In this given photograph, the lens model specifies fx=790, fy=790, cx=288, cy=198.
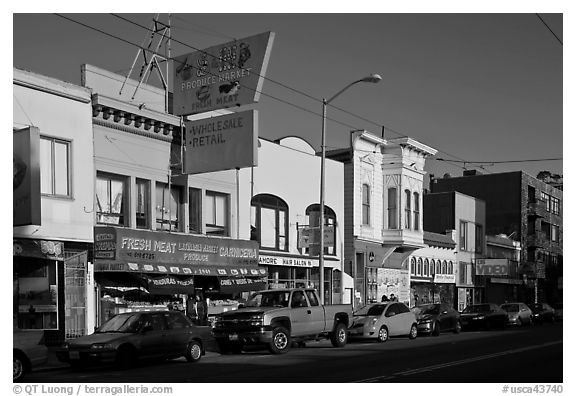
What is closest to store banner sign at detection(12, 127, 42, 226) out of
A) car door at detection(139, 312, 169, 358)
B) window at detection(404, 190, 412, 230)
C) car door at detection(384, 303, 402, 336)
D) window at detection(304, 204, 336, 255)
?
car door at detection(139, 312, 169, 358)

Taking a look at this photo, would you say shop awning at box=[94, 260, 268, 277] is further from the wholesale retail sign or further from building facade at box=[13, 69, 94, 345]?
the wholesale retail sign

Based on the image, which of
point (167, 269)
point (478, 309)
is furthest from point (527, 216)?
point (167, 269)

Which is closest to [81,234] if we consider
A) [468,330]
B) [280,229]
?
[280,229]

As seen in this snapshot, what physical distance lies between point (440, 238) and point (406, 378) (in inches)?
1363

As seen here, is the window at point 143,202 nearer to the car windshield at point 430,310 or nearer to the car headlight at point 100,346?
the car headlight at point 100,346

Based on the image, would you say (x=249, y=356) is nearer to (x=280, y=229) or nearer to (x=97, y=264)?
(x=97, y=264)

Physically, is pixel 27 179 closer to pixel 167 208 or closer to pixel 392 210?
pixel 167 208

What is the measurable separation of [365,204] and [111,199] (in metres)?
16.2

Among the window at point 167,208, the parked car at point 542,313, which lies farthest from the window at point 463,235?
the window at point 167,208

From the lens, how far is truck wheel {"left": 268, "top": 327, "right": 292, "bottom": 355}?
21.9m

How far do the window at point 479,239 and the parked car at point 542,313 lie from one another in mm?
9469

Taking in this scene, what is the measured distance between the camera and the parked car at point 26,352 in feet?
51.6

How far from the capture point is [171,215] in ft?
93.0

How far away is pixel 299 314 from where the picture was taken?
924 inches
